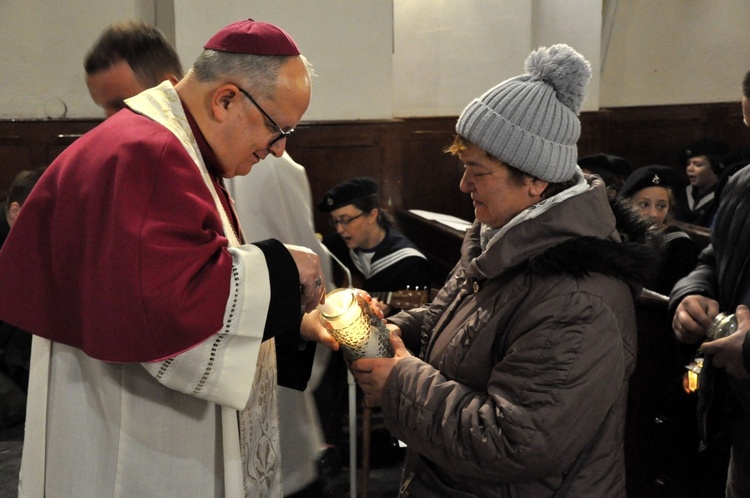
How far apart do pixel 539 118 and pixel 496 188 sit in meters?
0.20

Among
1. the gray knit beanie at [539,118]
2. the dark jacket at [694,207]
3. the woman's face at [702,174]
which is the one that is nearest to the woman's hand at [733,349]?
→ the gray knit beanie at [539,118]

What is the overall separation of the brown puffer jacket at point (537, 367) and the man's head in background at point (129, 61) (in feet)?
4.57

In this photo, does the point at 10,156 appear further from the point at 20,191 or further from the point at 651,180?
the point at 651,180

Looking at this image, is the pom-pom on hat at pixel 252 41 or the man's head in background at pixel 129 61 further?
the man's head in background at pixel 129 61

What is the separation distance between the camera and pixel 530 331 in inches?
66.4

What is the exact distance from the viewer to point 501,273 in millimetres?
Answer: 1827

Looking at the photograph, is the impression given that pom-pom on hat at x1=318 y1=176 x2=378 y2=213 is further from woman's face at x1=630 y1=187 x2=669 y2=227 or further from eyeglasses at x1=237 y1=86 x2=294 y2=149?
eyeglasses at x1=237 y1=86 x2=294 y2=149

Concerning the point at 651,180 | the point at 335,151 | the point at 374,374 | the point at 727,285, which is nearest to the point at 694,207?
the point at 651,180

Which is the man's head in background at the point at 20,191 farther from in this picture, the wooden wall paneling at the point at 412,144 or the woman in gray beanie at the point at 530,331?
the woman in gray beanie at the point at 530,331

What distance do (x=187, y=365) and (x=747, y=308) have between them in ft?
5.72

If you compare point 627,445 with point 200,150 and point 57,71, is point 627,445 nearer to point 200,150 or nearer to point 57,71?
point 200,150

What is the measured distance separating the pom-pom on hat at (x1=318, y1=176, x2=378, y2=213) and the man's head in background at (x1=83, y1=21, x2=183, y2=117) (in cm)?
212

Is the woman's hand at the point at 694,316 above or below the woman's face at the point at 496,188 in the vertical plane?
below

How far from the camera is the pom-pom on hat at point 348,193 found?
4688 mm
